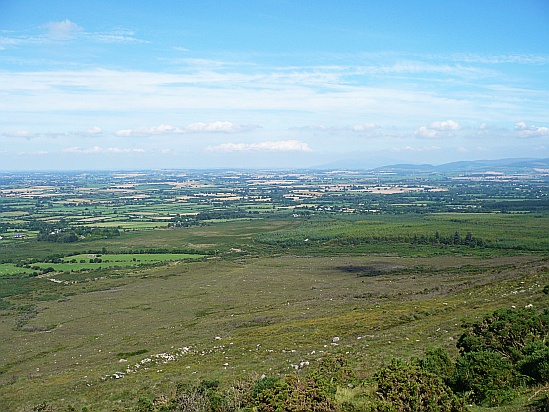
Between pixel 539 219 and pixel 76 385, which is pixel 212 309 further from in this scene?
pixel 539 219

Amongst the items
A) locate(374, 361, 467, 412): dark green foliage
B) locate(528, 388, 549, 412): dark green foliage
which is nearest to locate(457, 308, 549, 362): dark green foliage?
locate(528, 388, 549, 412): dark green foliage

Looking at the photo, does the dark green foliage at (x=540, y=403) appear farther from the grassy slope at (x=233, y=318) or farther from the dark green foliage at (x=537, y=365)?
the grassy slope at (x=233, y=318)

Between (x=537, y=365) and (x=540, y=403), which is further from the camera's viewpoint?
(x=537, y=365)

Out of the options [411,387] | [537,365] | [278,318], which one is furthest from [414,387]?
[278,318]

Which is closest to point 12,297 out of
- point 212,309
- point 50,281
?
point 50,281

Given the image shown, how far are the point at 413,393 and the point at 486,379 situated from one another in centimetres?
310

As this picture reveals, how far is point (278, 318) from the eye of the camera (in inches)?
1714

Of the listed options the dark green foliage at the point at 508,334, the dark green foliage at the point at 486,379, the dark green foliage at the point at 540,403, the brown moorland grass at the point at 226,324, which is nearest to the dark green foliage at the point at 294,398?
the dark green foliage at the point at 486,379

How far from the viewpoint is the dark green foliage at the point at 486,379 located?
648 inches

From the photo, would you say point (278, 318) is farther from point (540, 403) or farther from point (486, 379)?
point (540, 403)

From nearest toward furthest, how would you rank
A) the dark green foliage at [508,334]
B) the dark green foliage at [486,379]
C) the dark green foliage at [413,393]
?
the dark green foliage at [413,393]
the dark green foliage at [486,379]
the dark green foliage at [508,334]

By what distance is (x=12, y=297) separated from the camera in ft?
208

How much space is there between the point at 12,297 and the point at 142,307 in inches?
797

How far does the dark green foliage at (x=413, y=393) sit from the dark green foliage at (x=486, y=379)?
3.59 ft
